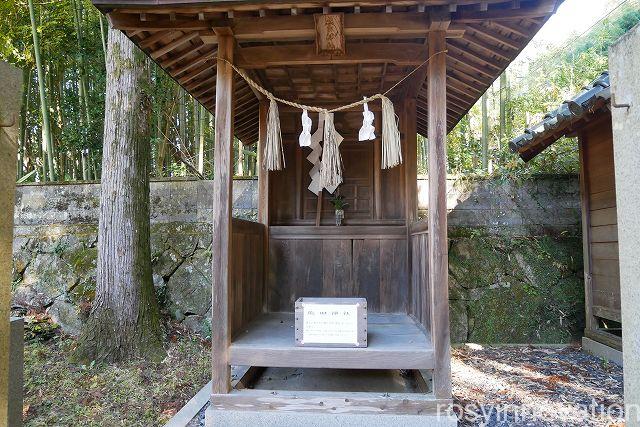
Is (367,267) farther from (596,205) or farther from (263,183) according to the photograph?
(596,205)

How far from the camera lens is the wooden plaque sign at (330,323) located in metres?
3.21

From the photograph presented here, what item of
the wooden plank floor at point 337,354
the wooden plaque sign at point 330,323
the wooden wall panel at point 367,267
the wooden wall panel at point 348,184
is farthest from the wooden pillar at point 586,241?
the wooden plaque sign at point 330,323

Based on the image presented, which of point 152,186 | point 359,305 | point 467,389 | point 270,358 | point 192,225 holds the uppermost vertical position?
point 152,186

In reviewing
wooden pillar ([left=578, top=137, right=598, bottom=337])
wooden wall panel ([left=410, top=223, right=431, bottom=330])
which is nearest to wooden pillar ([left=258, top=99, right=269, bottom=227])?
wooden wall panel ([left=410, top=223, right=431, bottom=330])

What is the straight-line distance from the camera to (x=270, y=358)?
3205 millimetres

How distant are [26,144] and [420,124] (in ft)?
29.3

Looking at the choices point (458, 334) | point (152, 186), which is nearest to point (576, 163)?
point (458, 334)

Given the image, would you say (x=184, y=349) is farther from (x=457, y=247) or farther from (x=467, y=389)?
(x=457, y=247)

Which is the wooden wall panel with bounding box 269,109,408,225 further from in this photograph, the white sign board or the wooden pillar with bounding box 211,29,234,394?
the white sign board

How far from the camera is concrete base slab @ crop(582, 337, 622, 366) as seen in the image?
4614mm

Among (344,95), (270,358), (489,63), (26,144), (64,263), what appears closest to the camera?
(270,358)

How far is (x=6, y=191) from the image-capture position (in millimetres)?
1914

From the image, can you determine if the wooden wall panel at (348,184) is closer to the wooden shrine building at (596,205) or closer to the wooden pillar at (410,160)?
the wooden pillar at (410,160)

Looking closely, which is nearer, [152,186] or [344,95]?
[344,95]
